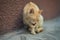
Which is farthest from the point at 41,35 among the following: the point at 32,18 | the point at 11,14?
the point at 11,14

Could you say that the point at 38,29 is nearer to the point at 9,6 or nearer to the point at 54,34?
the point at 54,34

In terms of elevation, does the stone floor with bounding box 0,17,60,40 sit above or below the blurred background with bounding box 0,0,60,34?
below

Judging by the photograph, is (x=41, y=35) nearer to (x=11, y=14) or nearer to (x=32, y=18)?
(x=32, y=18)

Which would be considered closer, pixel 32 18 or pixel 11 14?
pixel 32 18

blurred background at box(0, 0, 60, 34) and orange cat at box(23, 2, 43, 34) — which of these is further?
blurred background at box(0, 0, 60, 34)

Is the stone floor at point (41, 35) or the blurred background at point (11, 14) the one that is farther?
the blurred background at point (11, 14)

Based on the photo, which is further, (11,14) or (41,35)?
(11,14)

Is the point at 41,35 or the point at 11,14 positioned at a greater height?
the point at 11,14

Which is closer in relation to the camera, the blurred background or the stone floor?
the stone floor

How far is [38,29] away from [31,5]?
0.85 ft

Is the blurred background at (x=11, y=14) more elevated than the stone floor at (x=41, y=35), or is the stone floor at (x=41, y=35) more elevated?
the blurred background at (x=11, y=14)

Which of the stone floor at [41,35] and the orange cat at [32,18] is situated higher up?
the orange cat at [32,18]

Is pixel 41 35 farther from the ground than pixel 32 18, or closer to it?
closer to it

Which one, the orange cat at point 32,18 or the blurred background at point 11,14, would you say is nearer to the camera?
the orange cat at point 32,18
